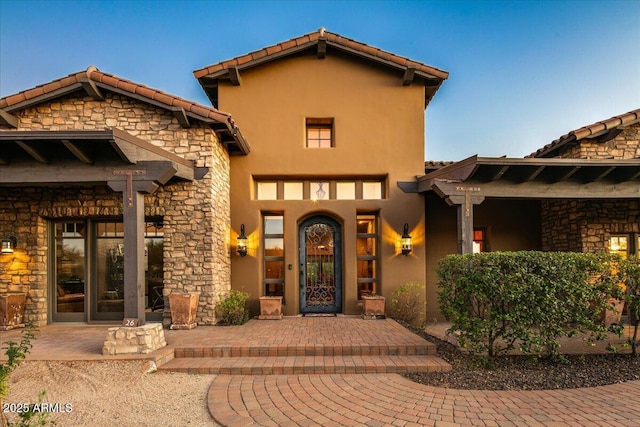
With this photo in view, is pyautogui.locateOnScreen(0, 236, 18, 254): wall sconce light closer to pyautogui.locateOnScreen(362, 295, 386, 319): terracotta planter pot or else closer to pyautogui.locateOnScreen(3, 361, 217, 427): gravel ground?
pyautogui.locateOnScreen(3, 361, 217, 427): gravel ground

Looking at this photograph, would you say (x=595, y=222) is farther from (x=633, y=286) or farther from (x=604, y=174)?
(x=633, y=286)

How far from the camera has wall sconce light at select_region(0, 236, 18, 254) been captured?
6.67m

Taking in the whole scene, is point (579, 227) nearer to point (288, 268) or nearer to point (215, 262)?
point (288, 268)

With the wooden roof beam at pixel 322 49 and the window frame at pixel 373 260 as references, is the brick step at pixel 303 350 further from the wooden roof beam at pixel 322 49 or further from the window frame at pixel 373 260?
→ the wooden roof beam at pixel 322 49

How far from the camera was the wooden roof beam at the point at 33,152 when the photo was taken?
16.2 feet

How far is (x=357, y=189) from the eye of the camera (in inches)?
320

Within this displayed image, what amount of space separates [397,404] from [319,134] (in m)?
6.27

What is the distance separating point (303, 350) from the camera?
5.06 meters

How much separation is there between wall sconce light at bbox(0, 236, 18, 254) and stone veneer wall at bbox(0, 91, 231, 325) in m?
0.11

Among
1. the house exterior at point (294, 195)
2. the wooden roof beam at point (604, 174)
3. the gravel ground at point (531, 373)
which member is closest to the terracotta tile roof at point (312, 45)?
the house exterior at point (294, 195)

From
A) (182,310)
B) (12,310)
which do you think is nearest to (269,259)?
(182,310)

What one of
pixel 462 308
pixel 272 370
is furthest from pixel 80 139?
pixel 462 308

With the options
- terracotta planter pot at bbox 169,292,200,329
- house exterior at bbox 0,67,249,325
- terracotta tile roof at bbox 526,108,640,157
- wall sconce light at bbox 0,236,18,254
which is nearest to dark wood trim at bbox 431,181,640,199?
terracotta tile roof at bbox 526,108,640,157

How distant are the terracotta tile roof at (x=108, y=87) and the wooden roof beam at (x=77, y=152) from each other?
1.85 meters
